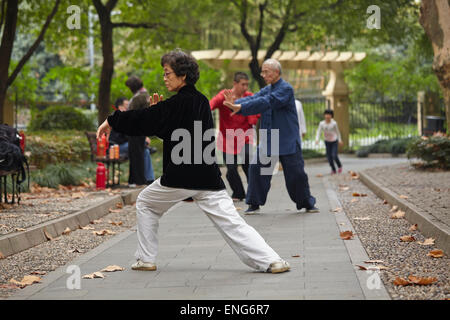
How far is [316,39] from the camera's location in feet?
84.6

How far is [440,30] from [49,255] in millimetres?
7618

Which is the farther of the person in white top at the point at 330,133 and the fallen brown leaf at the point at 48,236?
the person in white top at the point at 330,133

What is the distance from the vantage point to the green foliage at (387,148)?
29.8 meters

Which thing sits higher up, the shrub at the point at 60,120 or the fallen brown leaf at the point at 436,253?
the shrub at the point at 60,120

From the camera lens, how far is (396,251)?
25.2 ft

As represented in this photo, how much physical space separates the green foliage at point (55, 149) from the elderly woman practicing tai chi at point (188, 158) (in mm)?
10325

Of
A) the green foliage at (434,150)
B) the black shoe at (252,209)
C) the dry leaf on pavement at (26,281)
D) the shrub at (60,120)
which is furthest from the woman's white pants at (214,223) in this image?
the shrub at (60,120)

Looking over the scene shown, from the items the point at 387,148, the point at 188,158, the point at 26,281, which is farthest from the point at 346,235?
the point at 387,148

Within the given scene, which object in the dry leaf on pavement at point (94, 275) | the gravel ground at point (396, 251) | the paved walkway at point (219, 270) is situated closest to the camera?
the gravel ground at point (396, 251)

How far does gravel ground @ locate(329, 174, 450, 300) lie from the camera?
229 inches

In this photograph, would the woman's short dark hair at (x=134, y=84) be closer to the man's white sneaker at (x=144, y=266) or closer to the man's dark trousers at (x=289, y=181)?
the man's dark trousers at (x=289, y=181)

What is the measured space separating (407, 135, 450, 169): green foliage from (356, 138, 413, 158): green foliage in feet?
36.2

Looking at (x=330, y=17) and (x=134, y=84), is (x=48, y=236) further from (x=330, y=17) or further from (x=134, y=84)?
(x=330, y=17)
